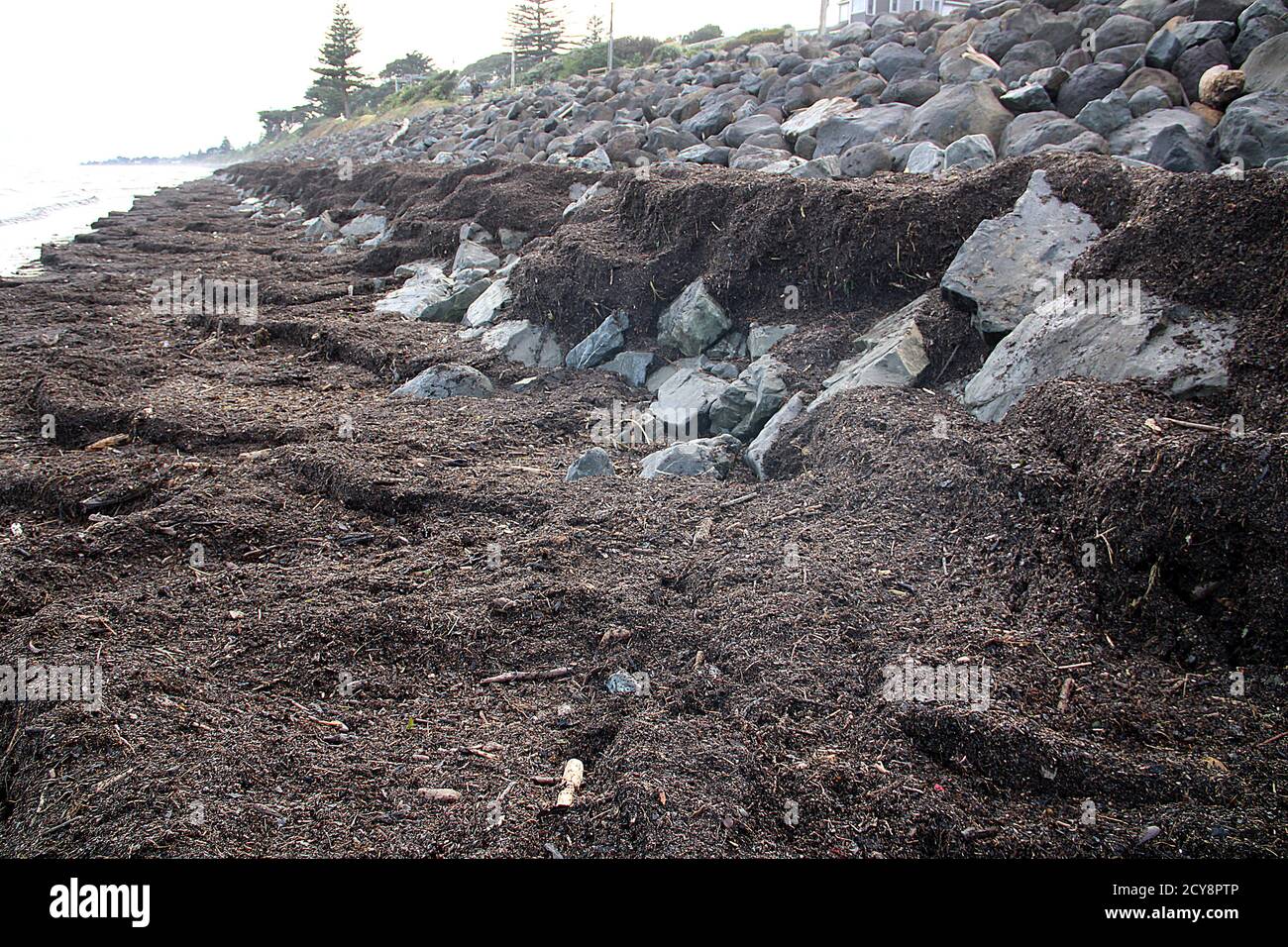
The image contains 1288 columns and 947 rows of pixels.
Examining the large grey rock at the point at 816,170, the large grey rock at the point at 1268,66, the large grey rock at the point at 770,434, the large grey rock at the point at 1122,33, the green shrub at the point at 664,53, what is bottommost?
the large grey rock at the point at 770,434

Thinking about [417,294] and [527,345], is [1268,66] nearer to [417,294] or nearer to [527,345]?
[527,345]

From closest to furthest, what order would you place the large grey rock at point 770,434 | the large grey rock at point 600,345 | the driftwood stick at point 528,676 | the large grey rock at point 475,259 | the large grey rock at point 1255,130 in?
the driftwood stick at point 528,676, the large grey rock at point 770,434, the large grey rock at point 1255,130, the large grey rock at point 600,345, the large grey rock at point 475,259

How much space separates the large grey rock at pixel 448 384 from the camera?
249 inches

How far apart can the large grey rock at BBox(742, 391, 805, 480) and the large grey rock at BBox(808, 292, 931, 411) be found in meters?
0.12

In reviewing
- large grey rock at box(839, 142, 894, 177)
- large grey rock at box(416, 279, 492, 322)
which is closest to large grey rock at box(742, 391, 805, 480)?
→ large grey rock at box(839, 142, 894, 177)

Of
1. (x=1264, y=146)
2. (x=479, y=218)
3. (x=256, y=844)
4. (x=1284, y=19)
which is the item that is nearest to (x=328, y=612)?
(x=256, y=844)

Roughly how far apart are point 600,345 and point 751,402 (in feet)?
6.32

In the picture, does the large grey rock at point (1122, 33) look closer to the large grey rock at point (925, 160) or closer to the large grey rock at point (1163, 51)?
the large grey rock at point (1163, 51)

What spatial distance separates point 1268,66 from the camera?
7.01m

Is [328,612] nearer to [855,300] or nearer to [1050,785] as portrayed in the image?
[1050,785]

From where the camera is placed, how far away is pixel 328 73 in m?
59.0

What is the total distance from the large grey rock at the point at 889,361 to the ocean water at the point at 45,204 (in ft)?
43.2

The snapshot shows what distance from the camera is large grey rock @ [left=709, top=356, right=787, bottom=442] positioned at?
5.28m

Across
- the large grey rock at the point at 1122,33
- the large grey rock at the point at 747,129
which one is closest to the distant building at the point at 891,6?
the large grey rock at the point at 747,129
